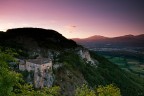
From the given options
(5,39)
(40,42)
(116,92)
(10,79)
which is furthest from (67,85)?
(10,79)

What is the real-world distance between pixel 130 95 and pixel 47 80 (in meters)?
79.9

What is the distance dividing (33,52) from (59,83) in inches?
1433

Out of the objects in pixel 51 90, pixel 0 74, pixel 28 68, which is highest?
pixel 0 74

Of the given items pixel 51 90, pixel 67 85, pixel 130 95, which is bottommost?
pixel 130 95

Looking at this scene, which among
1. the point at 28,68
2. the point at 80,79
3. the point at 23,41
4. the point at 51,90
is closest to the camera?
the point at 51,90

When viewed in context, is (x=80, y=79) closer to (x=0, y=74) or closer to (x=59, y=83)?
(x=59, y=83)

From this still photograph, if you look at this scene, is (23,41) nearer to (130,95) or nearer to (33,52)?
(33,52)

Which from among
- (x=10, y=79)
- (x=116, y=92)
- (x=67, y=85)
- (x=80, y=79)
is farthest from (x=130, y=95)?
(x=10, y=79)

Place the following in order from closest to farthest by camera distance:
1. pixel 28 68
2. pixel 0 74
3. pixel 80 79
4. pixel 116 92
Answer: pixel 0 74
pixel 116 92
pixel 28 68
pixel 80 79

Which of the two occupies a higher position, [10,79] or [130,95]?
[10,79]

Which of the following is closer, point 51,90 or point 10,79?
point 10,79

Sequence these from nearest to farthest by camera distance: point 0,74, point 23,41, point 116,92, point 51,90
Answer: point 0,74 < point 51,90 < point 116,92 < point 23,41

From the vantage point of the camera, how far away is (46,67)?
138 m

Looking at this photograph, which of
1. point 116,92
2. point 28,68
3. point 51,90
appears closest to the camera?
point 51,90
